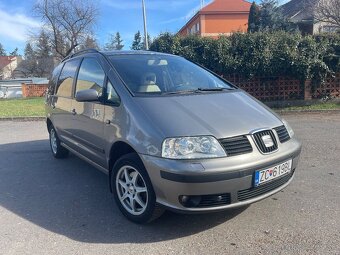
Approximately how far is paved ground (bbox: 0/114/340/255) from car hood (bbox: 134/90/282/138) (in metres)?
0.99

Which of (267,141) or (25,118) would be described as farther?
(25,118)

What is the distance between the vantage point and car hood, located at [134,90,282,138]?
3074mm

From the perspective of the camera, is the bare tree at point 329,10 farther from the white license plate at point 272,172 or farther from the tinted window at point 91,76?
the white license plate at point 272,172

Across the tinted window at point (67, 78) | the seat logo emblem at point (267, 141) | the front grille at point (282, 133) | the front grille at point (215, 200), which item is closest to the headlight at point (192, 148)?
the front grille at point (215, 200)

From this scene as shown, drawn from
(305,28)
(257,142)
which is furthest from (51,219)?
(305,28)

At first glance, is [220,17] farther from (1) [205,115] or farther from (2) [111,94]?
(1) [205,115]

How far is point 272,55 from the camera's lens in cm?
1199

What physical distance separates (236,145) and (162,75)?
1.57m

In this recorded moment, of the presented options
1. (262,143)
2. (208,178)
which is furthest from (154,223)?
(262,143)

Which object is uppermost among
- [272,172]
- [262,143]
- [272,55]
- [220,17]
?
[220,17]

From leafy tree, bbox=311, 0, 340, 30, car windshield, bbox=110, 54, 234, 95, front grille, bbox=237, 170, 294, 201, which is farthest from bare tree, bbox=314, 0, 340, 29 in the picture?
front grille, bbox=237, 170, 294, 201

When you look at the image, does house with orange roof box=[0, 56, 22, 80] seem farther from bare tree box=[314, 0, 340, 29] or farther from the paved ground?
the paved ground

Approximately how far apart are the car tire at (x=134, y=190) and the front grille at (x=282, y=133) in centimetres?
139

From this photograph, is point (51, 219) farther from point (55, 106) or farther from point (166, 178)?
point (55, 106)
